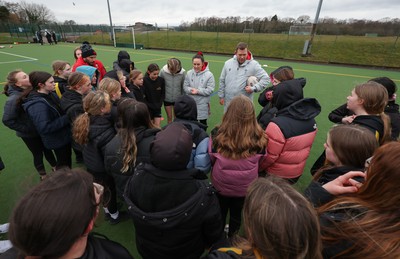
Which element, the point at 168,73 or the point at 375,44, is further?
the point at 375,44

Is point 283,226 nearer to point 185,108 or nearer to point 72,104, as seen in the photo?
point 185,108

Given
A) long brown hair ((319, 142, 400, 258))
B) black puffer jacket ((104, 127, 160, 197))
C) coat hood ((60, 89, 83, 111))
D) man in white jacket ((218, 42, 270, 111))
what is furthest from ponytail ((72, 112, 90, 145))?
man in white jacket ((218, 42, 270, 111))

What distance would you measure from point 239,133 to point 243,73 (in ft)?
8.65

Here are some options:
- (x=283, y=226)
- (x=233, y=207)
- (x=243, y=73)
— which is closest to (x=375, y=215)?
(x=283, y=226)

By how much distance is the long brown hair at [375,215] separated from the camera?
1018mm

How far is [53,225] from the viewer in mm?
907

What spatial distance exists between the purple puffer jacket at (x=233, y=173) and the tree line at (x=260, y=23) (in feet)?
83.7

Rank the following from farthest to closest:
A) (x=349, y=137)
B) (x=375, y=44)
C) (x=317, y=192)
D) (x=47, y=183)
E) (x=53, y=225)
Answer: (x=375, y=44) < (x=349, y=137) < (x=317, y=192) < (x=47, y=183) < (x=53, y=225)

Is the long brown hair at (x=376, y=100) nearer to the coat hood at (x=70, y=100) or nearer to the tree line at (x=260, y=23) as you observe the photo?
the coat hood at (x=70, y=100)

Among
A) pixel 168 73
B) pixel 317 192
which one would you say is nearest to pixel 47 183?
pixel 317 192

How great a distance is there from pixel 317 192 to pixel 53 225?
1.52 meters

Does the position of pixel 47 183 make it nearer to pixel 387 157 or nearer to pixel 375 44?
pixel 387 157

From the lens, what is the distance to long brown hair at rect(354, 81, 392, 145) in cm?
251

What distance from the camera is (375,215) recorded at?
111cm
